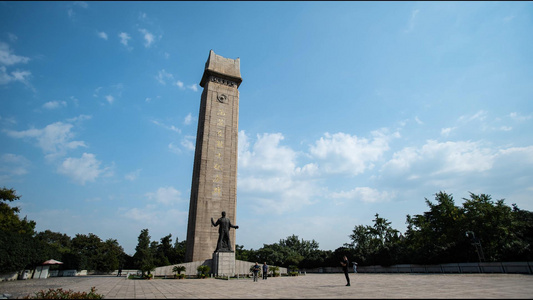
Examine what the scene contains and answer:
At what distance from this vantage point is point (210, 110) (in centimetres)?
3462

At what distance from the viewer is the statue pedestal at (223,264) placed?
24328 millimetres

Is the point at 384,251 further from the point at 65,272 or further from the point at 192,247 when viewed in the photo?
the point at 65,272

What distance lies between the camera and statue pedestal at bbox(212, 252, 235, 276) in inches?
958

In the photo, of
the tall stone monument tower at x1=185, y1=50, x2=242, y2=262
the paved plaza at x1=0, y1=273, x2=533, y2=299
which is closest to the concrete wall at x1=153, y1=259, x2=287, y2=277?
the tall stone monument tower at x1=185, y1=50, x2=242, y2=262

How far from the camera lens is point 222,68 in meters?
37.6

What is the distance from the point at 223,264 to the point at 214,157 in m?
12.7

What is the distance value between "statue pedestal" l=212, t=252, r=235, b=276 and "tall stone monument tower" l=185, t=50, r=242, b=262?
4.27 meters

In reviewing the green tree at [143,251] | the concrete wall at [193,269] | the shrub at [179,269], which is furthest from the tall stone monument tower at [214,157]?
the green tree at [143,251]

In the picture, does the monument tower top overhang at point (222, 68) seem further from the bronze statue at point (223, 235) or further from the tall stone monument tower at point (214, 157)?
the bronze statue at point (223, 235)

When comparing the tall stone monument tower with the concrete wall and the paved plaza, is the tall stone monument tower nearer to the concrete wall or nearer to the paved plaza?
the concrete wall

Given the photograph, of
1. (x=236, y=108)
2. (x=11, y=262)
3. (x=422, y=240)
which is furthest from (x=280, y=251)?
(x=11, y=262)

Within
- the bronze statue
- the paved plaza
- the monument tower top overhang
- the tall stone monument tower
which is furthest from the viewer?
the monument tower top overhang

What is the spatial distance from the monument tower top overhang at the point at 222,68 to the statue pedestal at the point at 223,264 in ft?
75.3

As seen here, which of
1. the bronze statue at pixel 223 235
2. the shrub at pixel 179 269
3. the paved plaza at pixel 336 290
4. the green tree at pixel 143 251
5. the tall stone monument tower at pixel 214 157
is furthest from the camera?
the green tree at pixel 143 251
